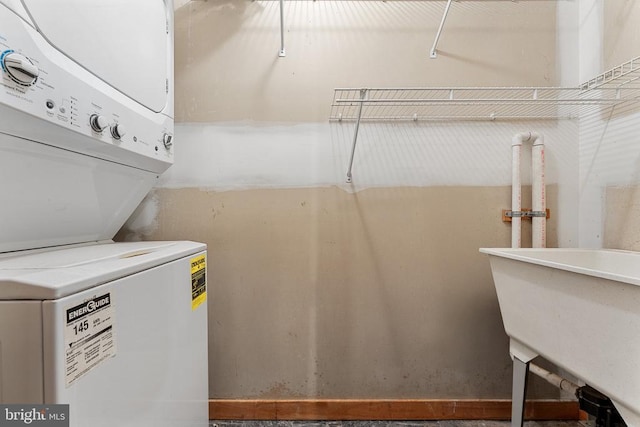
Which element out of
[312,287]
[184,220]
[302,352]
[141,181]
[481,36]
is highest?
[481,36]

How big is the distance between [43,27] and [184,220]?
88 centimetres

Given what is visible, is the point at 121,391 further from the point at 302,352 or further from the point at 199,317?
the point at 302,352

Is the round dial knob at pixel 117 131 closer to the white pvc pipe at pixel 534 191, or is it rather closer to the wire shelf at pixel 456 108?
the wire shelf at pixel 456 108

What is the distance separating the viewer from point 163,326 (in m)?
0.75

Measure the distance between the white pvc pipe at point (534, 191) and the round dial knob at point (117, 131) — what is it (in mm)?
1589

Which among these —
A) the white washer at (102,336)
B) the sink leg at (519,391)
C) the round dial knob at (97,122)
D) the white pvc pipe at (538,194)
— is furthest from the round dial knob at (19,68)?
the white pvc pipe at (538,194)

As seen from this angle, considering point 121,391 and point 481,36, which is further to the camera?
point 481,36

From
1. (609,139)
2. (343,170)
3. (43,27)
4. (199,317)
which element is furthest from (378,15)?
(199,317)

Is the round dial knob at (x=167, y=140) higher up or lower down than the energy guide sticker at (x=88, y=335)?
higher up

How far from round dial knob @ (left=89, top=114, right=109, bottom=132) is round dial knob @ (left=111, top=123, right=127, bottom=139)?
5cm

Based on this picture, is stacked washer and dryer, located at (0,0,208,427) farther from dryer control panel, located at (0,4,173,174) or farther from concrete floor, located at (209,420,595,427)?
concrete floor, located at (209,420,595,427)

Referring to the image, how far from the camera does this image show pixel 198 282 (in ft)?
3.21

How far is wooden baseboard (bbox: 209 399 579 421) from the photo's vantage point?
54.7 inches

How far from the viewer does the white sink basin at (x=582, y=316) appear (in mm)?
719
